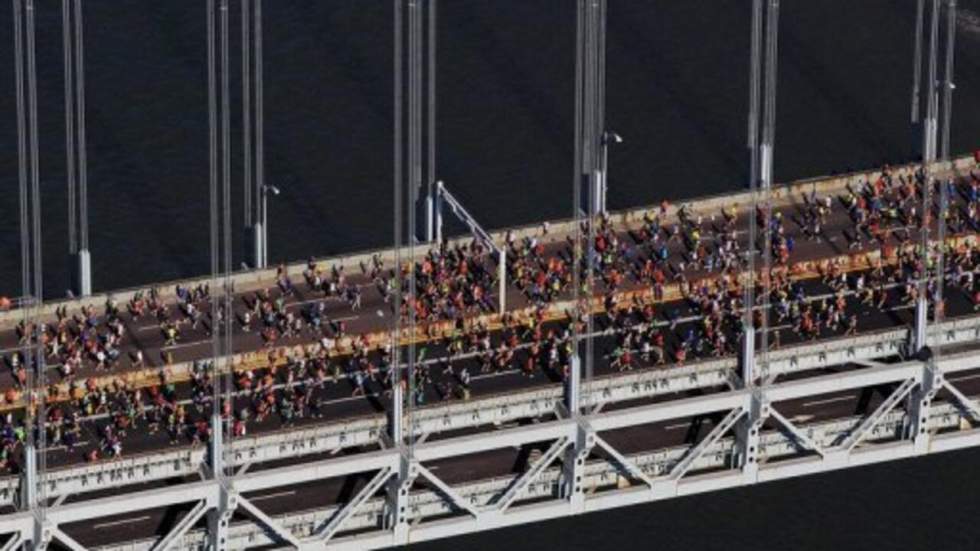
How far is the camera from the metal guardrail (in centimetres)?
18888

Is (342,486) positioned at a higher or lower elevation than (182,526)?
higher

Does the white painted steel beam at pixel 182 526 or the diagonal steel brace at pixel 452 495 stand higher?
the diagonal steel brace at pixel 452 495

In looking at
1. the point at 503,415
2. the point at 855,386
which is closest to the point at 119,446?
the point at 503,415

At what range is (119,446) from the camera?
190750 mm

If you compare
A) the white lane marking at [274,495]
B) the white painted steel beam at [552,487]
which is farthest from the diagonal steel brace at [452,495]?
the white lane marking at [274,495]

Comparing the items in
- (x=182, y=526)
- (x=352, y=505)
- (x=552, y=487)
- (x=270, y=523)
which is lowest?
(x=182, y=526)

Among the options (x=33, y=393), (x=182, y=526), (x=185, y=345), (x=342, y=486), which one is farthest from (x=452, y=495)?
(x=33, y=393)

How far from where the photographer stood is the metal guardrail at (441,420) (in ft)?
620

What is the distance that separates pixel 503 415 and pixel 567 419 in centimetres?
273

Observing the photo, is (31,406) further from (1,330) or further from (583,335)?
(583,335)

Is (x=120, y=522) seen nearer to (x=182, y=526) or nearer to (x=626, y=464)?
(x=182, y=526)

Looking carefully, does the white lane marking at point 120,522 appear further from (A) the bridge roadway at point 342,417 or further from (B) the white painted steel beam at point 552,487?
(B) the white painted steel beam at point 552,487

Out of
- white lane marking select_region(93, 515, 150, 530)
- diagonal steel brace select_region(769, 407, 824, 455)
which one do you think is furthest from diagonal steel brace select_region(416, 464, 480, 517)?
diagonal steel brace select_region(769, 407, 824, 455)

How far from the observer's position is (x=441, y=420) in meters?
194
